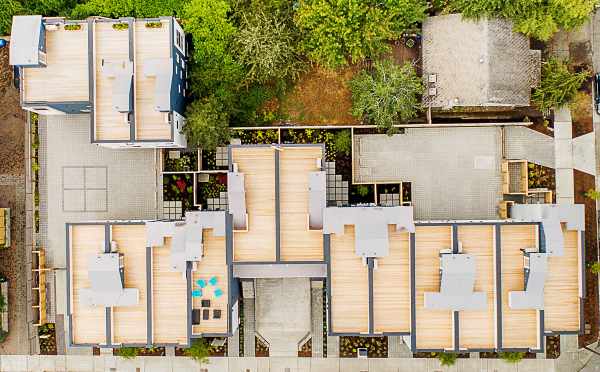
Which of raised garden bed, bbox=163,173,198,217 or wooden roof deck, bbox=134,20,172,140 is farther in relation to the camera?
raised garden bed, bbox=163,173,198,217

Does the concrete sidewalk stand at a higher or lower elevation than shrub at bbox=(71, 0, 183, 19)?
lower

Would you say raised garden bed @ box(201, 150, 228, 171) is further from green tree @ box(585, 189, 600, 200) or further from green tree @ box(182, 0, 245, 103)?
green tree @ box(585, 189, 600, 200)

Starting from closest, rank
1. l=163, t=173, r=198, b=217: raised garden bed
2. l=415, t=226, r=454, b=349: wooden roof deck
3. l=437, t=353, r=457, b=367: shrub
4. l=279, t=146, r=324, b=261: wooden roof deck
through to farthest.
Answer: l=415, t=226, r=454, b=349: wooden roof deck
l=279, t=146, r=324, b=261: wooden roof deck
l=437, t=353, r=457, b=367: shrub
l=163, t=173, r=198, b=217: raised garden bed

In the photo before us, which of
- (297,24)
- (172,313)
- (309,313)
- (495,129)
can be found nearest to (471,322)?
(309,313)

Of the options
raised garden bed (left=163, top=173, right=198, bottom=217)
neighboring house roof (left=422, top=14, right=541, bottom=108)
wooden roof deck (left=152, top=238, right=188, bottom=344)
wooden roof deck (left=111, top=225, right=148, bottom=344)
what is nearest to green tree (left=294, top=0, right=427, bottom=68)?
neighboring house roof (left=422, top=14, right=541, bottom=108)

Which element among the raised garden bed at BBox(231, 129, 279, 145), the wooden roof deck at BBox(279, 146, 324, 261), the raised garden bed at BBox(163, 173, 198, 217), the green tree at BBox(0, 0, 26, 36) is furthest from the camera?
the raised garden bed at BBox(163, 173, 198, 217)

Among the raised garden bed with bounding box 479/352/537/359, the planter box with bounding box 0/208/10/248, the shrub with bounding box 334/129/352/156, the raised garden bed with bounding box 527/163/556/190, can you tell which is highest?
the shrub with bounding box 334/129/352/156

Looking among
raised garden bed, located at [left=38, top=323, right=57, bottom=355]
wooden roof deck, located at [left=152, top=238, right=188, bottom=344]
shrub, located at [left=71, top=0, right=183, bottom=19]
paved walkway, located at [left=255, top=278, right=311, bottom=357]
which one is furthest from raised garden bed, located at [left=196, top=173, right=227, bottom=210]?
raised garden bed, located at [left=38, top=323, right=57, bottom=355]
